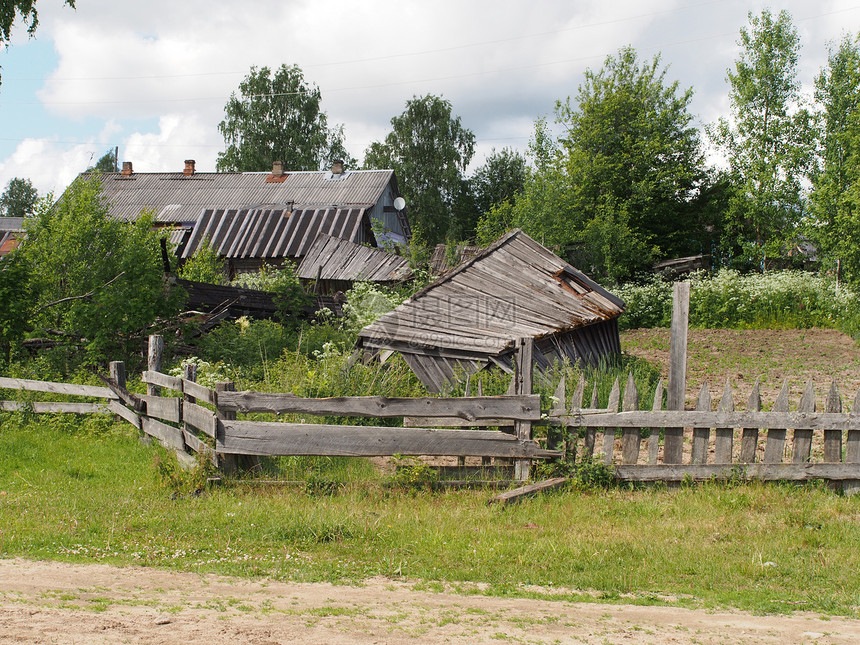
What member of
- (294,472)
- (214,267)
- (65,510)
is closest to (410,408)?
(294,472)

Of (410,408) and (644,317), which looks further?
(644,317)

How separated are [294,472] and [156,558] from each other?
2294 mm

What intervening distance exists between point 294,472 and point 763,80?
3198cm

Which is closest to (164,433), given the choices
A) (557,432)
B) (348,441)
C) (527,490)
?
(348,441)

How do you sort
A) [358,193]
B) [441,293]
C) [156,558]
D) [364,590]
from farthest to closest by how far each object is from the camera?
[358,193] < [441,293] < [156,558] < [364,590]

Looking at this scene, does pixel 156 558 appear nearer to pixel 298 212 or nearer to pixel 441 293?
pixel 441 293

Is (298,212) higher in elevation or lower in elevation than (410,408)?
higher

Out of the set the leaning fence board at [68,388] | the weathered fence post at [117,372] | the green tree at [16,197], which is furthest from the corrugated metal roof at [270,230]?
the green tree at [16,197]

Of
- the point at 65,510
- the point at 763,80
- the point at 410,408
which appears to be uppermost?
the point at 763,80

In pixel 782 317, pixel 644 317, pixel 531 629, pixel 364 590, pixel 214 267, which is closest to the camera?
pixel 531 629

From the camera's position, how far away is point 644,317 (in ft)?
88.3

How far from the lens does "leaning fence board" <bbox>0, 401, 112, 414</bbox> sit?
418 inches

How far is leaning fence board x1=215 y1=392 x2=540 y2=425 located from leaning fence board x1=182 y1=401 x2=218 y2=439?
7.8 inches

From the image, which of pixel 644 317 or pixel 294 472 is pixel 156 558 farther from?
pixel 644 317
